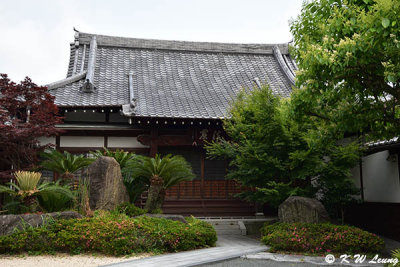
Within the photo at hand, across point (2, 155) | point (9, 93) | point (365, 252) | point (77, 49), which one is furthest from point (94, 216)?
point (77, 49)

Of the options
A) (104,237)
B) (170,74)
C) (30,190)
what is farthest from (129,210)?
(170,74)

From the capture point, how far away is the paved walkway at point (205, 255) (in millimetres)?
7262

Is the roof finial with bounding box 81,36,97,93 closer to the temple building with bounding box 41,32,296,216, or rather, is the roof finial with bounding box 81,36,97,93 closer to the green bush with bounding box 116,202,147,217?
the temple building with bounding box 41,32,296,216

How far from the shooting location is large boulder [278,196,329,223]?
31.2ft

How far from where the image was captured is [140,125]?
13492 millimetres

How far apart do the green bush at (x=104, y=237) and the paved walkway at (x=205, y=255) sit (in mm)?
397

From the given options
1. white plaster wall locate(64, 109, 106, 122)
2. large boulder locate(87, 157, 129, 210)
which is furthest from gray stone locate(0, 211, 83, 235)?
white plaster wall locate(64, 109, 106, 122)

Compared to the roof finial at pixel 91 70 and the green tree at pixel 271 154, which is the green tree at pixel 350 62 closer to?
the green tree at pixel 271 154

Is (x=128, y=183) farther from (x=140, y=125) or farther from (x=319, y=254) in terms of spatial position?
(x=319, y=254)

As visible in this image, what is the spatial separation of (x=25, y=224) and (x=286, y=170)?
22.7 ft

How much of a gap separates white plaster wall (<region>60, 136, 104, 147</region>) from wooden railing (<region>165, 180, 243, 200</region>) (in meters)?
3.24

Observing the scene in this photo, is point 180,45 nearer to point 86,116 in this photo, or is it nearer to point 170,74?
point 170,74

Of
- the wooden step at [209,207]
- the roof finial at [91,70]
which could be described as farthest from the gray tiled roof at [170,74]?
the wooden step at [209,207]

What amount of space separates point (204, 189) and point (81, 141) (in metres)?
4.97
